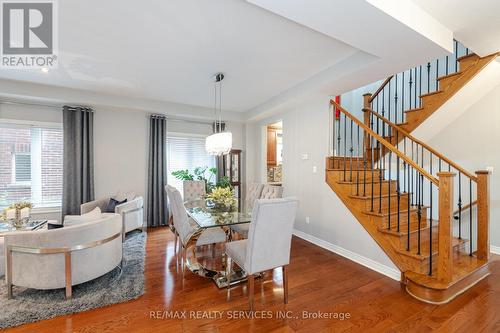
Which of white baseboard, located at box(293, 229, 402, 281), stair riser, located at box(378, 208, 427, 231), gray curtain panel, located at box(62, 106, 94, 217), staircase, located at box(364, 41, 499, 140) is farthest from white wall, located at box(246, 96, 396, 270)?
gray curtain panel, located at box(62, 106, 94, 217)

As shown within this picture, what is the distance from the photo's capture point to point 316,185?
3.86m

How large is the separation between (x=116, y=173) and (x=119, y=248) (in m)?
2.41

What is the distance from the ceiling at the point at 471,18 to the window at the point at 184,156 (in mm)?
4531

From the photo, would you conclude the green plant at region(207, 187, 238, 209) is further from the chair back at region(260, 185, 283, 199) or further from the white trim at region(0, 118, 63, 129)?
the white trim at region(0, 118, 63, 129)

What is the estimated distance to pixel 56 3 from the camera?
192 centimetres

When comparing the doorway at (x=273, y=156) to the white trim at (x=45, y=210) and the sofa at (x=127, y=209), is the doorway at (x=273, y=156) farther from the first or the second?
the white trim at (x=45, y=210)

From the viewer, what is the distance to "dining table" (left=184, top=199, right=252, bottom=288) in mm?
2531

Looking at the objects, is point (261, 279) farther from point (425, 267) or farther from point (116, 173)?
point (116, 173)

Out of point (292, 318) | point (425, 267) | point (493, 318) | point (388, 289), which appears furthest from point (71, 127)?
point (493, 318)

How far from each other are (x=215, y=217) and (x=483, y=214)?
3283mm

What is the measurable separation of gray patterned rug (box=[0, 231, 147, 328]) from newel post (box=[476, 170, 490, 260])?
3955 millimetres

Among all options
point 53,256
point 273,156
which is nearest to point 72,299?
point 53,256

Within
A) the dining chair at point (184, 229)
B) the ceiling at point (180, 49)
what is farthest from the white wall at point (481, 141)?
the dining chair at point (184, 229)

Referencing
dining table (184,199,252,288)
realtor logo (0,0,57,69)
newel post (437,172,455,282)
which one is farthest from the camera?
dining table (184,199,252,288)
